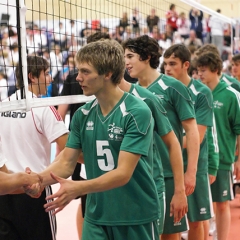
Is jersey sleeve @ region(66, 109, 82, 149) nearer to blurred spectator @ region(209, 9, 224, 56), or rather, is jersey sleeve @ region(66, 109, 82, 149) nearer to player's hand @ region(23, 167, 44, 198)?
player's hand @ region(23, 167, 44, 198)

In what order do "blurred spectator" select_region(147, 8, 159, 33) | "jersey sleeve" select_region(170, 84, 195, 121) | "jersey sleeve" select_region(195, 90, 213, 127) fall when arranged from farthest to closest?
1. "blurred spectator" select_region(147, 8, 159, 33)
2. "jersey sleeve" select_region(195, 90, 213, 127)
3. "jersey sleeve" select_region(170, 84, 195, 121)

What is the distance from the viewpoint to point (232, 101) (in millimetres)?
5344

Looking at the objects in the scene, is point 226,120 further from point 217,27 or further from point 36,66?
point 217,27

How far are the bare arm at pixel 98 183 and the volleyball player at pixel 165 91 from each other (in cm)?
124

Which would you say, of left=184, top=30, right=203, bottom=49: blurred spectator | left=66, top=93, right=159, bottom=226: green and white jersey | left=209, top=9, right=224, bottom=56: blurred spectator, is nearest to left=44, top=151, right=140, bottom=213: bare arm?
left=66, top=93, right=159, bottom=226: green and white jersey

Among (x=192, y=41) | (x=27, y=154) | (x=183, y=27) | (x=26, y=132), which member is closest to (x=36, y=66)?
(x=26, y=132)

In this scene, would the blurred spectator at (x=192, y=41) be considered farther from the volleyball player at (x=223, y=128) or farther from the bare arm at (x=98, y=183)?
the bare arm at (x=98, y=183)

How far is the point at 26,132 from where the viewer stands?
11.9 ft

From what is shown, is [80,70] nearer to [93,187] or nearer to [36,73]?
[93,187]

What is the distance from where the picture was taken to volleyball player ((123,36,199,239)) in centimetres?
392

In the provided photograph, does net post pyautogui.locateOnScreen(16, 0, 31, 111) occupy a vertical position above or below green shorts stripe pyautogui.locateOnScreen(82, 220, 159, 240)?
above

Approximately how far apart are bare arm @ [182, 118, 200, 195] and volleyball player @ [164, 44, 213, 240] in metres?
0.57

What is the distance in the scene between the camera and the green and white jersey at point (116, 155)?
113 inches

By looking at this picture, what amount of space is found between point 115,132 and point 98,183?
328 millimetres
